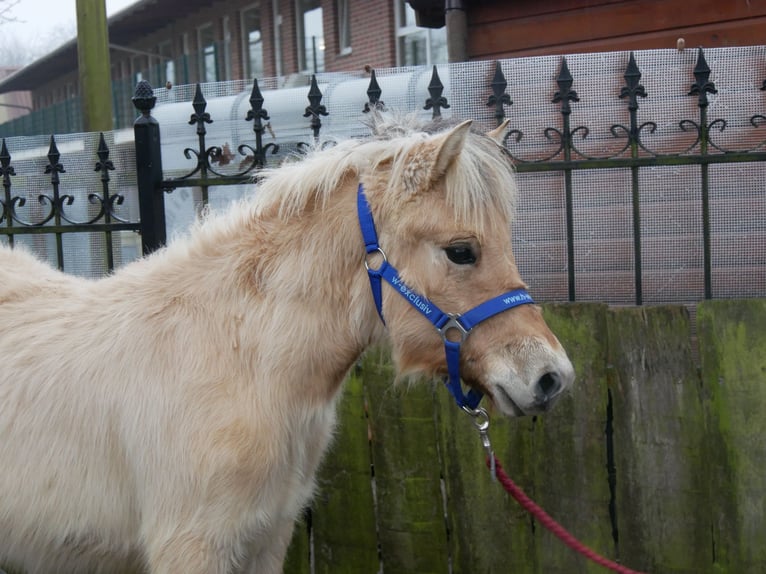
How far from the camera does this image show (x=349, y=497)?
3744mm

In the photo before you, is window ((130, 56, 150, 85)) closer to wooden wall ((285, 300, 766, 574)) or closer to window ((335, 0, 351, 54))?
window ((335, 0, 351, 54))

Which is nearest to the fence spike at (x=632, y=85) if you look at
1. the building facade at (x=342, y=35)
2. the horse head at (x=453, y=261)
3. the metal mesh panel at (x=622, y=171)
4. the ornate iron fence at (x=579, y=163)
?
the ornate iron fence at (x=579, y=163)

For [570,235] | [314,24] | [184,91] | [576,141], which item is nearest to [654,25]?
[576,141]

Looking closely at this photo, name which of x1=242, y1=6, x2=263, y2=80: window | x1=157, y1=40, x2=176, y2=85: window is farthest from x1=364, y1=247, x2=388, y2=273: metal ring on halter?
x1=157, y1=40, x2=176, y2=85: window

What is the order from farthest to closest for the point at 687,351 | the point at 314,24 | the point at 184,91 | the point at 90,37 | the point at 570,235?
the point at 314,24, the point at 90,37, the point at 184,91, the point at 570,235, the point at 687,351

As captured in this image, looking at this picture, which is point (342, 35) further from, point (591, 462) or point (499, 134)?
point (499, 134)

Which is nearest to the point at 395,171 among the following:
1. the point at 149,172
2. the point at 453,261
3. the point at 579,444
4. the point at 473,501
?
the point at 453,261

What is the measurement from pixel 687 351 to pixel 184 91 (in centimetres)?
286

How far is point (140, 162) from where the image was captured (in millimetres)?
3936

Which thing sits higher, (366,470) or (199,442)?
(199,442)

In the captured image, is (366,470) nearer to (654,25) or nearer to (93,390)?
(93,390)

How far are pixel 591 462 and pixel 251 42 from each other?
64.4 ft

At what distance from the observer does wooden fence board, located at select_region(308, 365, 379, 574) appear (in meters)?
3.72

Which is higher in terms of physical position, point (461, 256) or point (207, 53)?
point (207, 53)
